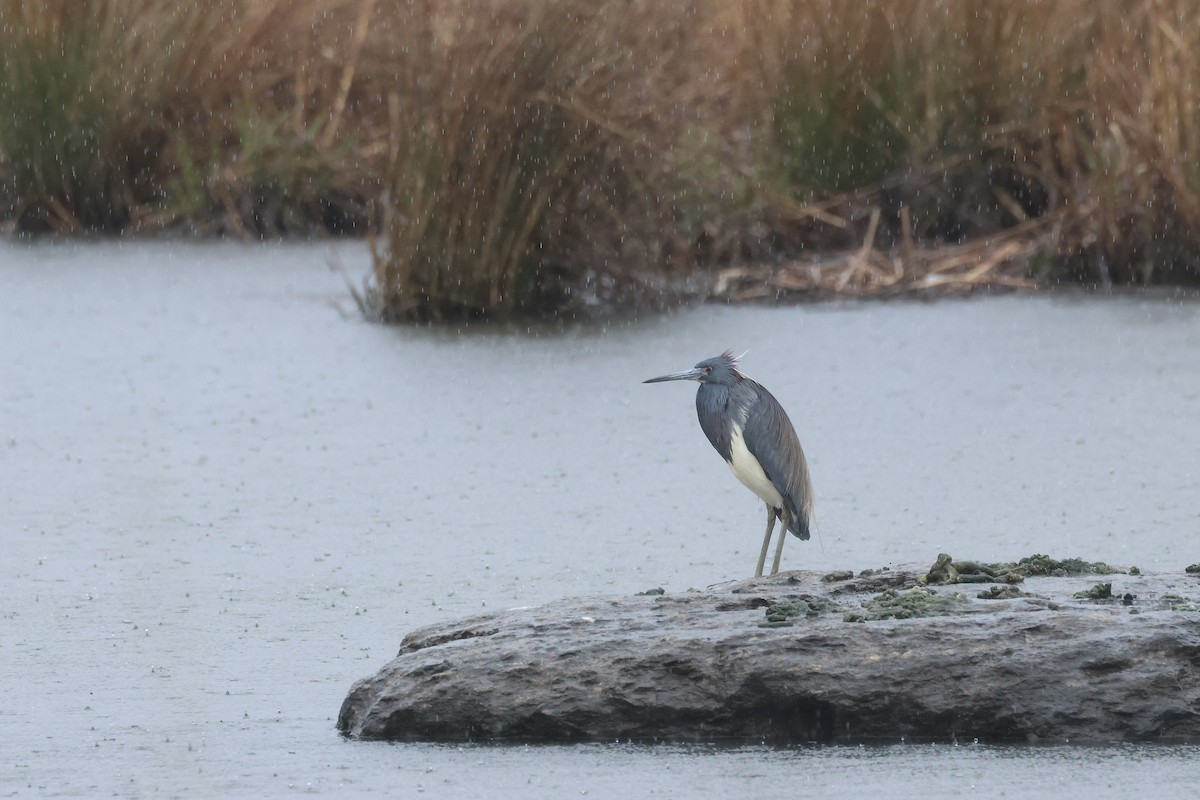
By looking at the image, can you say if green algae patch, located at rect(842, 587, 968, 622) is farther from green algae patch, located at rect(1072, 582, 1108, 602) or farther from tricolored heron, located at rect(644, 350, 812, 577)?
tricolored heron, located at rect(644, 350, 812, 577)

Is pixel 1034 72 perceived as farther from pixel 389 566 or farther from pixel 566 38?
pixel 389 566

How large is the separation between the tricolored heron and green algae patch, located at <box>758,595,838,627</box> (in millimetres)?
483

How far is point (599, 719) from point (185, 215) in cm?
598

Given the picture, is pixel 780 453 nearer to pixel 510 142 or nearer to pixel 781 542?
pixel 781 542

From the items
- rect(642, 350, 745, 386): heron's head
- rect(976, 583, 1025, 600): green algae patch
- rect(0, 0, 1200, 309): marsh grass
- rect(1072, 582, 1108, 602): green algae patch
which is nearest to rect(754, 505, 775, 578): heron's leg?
rect(642, 350, 745, 386): heron's head

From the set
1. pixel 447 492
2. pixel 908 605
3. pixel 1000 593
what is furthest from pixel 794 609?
pixel 447 492

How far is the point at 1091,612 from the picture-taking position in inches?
117

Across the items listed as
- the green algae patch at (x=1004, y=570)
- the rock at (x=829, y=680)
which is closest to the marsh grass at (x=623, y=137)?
the green algae patch at (x=1004, y=570)

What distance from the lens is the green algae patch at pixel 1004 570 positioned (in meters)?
3.21

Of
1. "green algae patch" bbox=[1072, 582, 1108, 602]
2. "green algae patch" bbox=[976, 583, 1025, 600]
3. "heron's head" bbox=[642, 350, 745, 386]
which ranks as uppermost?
"heron's head" bbox=[642, 350, 745, 386]

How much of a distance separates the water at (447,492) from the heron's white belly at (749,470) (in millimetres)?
249

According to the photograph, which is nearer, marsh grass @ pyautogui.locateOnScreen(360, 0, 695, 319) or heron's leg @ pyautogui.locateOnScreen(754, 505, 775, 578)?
heron's leg @ pyautogui.locateOnScreen(754, 505, 775, 578)

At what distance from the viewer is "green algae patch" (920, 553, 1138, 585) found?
3.21 meters

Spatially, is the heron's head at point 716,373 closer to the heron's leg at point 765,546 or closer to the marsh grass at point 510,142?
the heron's leg at point 765,546
